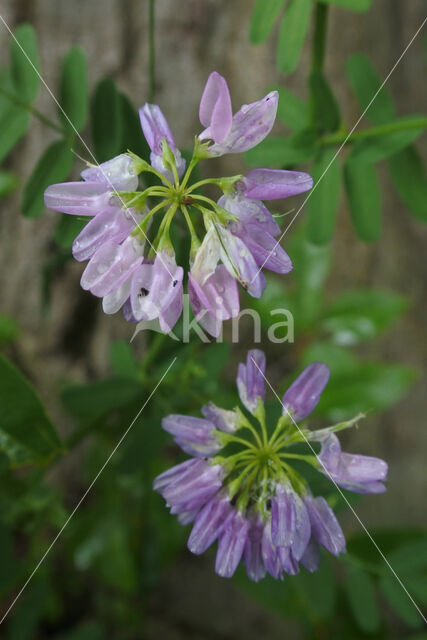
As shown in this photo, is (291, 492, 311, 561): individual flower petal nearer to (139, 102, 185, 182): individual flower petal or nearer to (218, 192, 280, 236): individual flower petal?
(218, 192, 280, 236): individual flower petal

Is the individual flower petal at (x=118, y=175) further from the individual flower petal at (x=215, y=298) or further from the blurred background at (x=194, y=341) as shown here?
the blurred background at (x=194, y=341)

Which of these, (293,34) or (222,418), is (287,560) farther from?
(293,34)

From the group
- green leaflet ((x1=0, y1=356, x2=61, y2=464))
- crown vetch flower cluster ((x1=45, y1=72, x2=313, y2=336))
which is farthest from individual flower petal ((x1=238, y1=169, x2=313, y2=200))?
green leaflet ((x1=0, y1=356, x2=61, y2=464))

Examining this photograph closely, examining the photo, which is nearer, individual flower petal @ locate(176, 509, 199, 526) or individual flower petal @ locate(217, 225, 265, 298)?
individual flower petal @ locate(217, 225, 265, 298)

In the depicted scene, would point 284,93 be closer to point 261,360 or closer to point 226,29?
point 226,29

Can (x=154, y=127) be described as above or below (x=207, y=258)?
above

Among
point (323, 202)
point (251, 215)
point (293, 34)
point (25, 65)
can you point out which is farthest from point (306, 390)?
point (25, 65)

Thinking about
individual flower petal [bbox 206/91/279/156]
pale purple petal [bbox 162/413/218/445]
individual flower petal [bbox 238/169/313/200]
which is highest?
individual flower petal [bbox 206/91/279/156]
